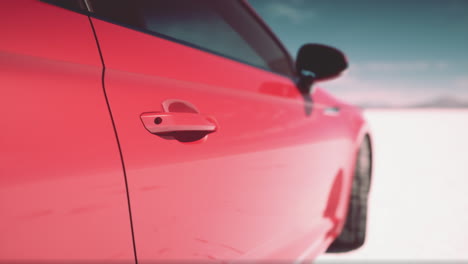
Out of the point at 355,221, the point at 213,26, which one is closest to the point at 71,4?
the point at 213,26

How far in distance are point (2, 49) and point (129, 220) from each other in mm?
433

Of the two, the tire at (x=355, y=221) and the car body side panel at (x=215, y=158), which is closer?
the car body side panel at (x=215, y=158)

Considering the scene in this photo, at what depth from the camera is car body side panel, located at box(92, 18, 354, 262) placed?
724mm

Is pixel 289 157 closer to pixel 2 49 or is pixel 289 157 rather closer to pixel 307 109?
pixel 307 109

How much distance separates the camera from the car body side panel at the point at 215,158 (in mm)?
724

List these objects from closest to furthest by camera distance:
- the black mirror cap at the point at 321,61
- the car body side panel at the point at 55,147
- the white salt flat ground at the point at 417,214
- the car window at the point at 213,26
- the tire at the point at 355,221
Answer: the car body side panel at the point at 55,147, the car window at the point at 213,26, the black mirror cap at the point at 321,61, the tire at the point at 355,221, the white salt flat ground at the point at 417,214

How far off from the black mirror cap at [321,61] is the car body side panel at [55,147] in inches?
46.0

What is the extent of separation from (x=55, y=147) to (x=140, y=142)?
0.61 ft

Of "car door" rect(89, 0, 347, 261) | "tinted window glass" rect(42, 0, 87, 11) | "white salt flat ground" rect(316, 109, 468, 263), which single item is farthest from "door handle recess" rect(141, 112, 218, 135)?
"white salt flat ground" rect(316, 109, 468, 263)

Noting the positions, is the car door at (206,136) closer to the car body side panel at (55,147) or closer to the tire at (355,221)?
the car body side panel at (55,147)

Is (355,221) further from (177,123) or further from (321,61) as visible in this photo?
(177,123)

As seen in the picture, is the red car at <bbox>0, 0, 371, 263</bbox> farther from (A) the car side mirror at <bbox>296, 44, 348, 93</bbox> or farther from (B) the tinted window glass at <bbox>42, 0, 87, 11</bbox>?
(A) the car side mirror at <bbox>296, 44, 348, 93</bbox>

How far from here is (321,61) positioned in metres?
1.59

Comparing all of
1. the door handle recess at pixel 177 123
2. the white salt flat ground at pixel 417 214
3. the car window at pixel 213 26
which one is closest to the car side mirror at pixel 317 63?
the car window at pixel 213 26
